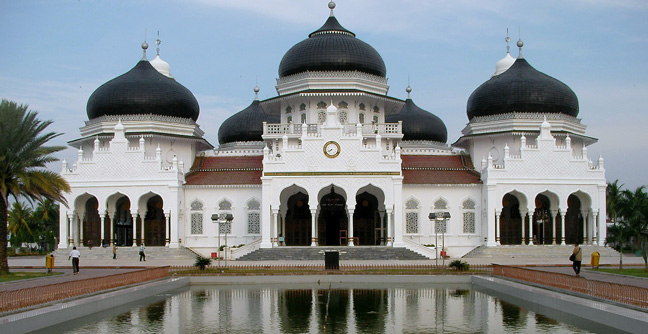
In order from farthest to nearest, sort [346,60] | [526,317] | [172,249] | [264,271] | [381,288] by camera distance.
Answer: [346,60] < [172,249] < [264,271] < [381,288] < [526,317]

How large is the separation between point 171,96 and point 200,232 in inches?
383

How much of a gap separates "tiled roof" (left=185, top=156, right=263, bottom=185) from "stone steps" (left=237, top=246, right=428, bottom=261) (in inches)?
236

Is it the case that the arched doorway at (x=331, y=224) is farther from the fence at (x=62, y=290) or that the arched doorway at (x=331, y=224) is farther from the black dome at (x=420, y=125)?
the fence at (x=62, y=290)

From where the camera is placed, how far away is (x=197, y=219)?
146ft

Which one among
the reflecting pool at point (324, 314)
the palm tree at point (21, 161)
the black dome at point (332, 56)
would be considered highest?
the black dome at point (332, 56)

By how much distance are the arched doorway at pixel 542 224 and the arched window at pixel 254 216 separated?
648 inches

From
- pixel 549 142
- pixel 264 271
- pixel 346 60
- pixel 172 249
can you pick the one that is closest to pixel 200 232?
pixel 172 249

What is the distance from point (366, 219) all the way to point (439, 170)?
543cm

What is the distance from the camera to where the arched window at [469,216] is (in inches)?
1724

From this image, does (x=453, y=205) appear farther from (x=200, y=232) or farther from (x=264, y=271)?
(x=264, y=271)

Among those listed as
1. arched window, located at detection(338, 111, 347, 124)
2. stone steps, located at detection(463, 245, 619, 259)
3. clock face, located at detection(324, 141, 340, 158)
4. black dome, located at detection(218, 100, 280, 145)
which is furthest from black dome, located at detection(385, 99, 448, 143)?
stone steps, located at detection(463, 245, 619, 259)

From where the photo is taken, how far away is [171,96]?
48.2m

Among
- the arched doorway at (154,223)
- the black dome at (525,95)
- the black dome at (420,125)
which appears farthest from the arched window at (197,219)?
the black dome at (525,95)

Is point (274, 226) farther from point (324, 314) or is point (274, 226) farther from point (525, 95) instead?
point (324, 314)
